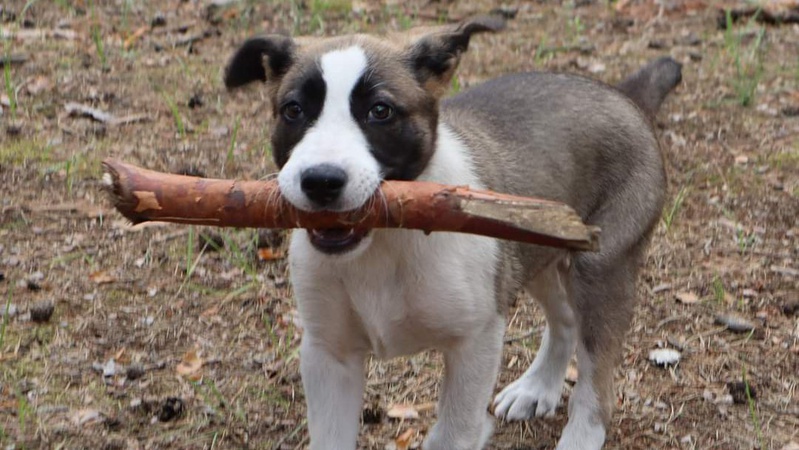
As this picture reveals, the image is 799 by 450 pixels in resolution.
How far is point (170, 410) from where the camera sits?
461cm

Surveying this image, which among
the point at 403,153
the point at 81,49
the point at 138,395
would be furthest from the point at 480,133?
the point at 81,49

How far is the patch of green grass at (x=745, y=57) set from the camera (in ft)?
24.1

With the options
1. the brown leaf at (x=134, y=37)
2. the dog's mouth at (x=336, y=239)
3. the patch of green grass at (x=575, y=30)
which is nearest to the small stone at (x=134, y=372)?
the dog's mouth at (x=336, y=239)

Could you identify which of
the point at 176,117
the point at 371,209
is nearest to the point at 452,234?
the point at 371,209

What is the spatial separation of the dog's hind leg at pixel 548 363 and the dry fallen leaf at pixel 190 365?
4.11ft

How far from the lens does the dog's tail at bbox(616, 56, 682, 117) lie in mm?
5188

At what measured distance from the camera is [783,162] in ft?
21.8

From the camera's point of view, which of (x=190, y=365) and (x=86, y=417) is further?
(x=190, y=365)

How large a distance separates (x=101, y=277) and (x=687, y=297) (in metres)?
2.72

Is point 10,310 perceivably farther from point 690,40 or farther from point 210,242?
point 690,40

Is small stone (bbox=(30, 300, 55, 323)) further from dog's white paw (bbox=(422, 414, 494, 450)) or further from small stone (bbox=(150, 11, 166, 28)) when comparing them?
small stone (bbox=(150, 11, 166, 28))

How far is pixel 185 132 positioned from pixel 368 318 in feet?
10.9

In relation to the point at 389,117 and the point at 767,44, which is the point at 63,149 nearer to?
the point at 389,117

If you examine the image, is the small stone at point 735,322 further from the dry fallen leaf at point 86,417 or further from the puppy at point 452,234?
the dry fallen leaf at point 86,417
